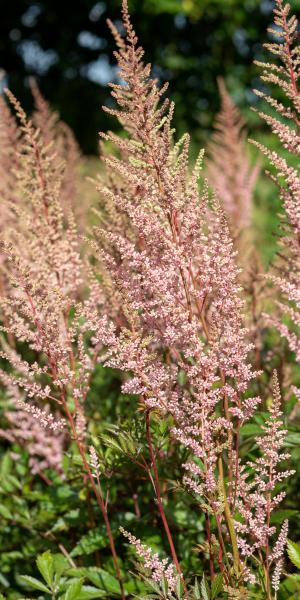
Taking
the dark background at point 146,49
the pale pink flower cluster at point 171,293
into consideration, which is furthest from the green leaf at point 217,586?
the dark background at point 146,49

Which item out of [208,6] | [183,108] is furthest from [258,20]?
[183,108]

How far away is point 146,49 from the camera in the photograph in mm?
21406

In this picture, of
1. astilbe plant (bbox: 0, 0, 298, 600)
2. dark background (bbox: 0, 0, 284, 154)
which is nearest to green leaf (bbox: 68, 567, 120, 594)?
astilbe plant (bbox: 0, 0, 298, 600)

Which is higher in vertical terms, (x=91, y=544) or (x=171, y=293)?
(x=171, y=293)

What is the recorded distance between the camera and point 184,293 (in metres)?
2.04

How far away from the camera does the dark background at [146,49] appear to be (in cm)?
1964

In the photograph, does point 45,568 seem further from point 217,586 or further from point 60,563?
point 217,586

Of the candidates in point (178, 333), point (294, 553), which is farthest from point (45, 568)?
point (178, 333)

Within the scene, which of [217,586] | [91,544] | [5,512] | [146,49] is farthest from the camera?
[146,49]

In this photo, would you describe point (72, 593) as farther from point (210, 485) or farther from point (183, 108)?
point (183, 108)

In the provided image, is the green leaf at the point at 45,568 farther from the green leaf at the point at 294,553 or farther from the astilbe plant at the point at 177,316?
the green leaf at the point at 294,553

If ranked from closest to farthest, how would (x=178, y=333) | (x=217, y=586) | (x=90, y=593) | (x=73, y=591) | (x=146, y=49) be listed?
(x=217, y=586), (x=178, y=333), (x=73, y=591), (x=90, y=593), (x=146, y=49)

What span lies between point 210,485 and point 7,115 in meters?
2.24

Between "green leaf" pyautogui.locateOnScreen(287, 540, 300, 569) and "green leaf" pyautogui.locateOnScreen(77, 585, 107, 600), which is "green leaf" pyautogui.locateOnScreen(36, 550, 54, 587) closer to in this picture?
"green leaf" pyautogui.locateOnScreen(77, 585, 107, 600)
